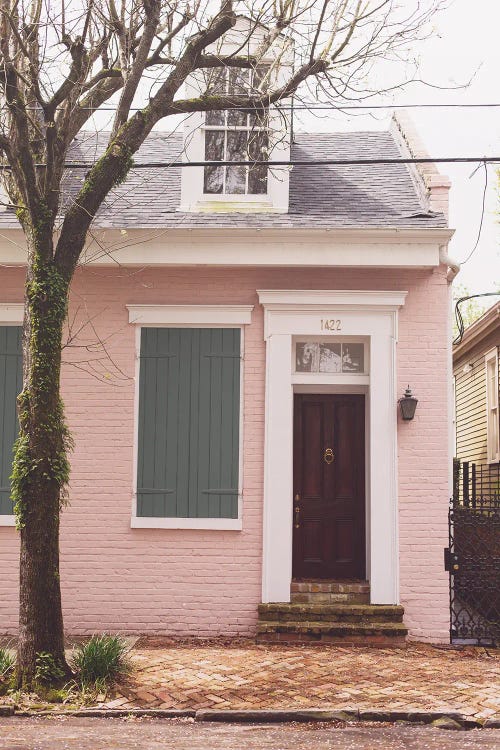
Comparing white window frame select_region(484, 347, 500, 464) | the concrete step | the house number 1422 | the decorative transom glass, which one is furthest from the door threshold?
white window frame select_region(484, 347, 500, 464)

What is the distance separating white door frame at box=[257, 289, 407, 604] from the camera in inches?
351

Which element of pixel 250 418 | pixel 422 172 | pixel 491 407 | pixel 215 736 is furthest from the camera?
pixel 491 407

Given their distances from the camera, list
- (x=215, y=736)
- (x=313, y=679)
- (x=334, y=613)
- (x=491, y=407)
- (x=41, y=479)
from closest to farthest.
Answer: (x=215, y=736) → (x=41, y=479) → (x=313, y=679) → (x=334, y=613) → (x=491, y=407)

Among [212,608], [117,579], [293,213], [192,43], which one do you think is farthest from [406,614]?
[192,43]

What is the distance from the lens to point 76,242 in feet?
23.4

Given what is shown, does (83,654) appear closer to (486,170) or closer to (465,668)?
(465,668)

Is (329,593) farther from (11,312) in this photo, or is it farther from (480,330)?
(480,330)

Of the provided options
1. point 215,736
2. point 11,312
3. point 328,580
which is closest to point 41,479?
point 215,736

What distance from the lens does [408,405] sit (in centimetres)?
896

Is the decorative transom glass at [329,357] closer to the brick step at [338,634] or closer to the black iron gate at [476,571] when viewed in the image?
the black iron gate at [476,571]

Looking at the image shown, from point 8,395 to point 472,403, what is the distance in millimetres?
10404

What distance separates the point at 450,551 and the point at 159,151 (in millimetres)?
6956

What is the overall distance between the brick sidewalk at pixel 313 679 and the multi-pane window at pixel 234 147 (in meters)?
5.45

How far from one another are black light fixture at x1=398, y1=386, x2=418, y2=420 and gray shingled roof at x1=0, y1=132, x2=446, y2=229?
76.9 inches
